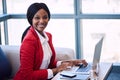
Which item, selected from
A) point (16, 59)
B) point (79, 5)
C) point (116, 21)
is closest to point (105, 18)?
point (116, 21)

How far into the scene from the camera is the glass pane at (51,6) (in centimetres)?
425

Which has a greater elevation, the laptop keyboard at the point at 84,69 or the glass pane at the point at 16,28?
the glass pane at the point at 16,28

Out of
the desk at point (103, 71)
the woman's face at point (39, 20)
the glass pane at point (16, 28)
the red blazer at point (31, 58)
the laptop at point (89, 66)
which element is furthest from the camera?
the glass pane at point (16, 28)

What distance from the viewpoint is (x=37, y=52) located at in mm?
2494

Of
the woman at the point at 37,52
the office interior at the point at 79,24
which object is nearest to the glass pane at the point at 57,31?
the office interior at the point at 79,24

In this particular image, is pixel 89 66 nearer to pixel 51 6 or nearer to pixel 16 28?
pixel 51 6

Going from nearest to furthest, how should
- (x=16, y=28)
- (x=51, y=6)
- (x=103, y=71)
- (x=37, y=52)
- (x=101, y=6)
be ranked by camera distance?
(x=103, y=71)
(x=37, y=52)
(x=101, y=6)
(x=51, y=6)
(x=16, y=28)

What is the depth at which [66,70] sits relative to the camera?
2434 mm

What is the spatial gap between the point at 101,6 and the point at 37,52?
192 cm

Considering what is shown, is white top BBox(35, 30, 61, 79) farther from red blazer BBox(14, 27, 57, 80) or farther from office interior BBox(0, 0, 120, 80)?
office interior BBox(0, 0, 120, 80)

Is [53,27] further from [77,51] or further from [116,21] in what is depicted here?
[116,21]

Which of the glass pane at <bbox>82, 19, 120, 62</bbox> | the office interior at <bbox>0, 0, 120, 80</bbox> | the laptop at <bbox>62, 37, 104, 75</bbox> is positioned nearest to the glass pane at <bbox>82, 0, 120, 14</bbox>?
the office interior at <bbox>0, 0, 120, 80</bbox>

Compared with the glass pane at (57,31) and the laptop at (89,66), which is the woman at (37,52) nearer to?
the laptop at (89,66)

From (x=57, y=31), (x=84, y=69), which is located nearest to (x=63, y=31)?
(x=57, y=31)
